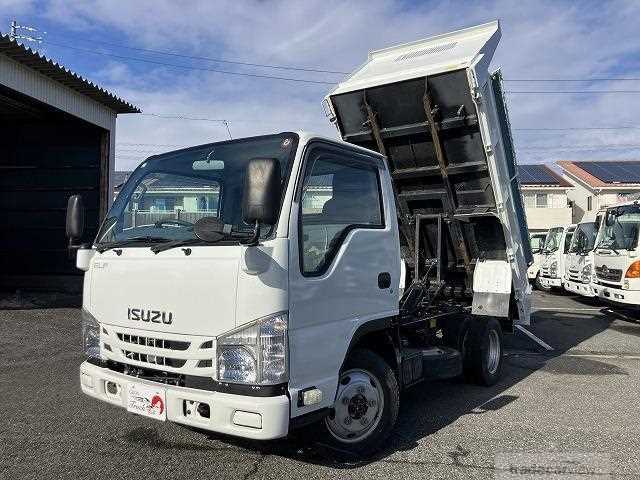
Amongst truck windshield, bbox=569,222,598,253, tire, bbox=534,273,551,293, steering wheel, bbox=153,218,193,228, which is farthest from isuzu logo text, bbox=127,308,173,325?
tire, bbox=534,273,551,293

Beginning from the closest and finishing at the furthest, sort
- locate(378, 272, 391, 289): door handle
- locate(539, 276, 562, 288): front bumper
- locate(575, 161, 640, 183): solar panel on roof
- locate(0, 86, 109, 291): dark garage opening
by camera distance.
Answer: locate(378, 272, 391, 289): door handle → locate(0, 86, 109, 291): dark garage opening → locate(539, 276, 562, 288): front bumper → locate(575, 161, 640, 183): solar panel on roof

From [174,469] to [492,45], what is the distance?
5.19 m

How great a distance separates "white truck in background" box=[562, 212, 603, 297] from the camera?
42.6ft

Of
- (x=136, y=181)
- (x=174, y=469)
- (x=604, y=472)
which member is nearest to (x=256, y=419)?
(x=174, y=469)

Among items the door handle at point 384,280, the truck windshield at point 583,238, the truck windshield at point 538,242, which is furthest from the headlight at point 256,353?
the truck windshield at point 538,242

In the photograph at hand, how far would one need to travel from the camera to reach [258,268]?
317cm

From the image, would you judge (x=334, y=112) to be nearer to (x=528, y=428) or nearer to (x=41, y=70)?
(x=528, y=428)

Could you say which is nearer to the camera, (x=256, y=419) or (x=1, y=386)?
(x=256, y=419)

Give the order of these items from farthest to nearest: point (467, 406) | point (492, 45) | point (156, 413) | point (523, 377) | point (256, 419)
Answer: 1. point (523, 377)
2. point (492, 45)
3. point (467, 406)
4. point (156, 413)
5. point (256, 419)

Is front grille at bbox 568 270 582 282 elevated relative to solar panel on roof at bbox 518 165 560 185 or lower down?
lower down

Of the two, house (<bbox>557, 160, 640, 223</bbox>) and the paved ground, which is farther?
house (<bbox>557, 160, 640, 223</bbox>)

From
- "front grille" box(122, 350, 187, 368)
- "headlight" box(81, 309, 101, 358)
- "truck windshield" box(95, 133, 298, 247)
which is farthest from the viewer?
"headlight" box(81, 309, 101, 358)

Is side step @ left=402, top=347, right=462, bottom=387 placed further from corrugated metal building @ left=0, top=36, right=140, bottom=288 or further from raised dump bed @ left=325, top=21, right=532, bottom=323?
corrugated metal building @ left=0, top=36, right=140, bottom=288

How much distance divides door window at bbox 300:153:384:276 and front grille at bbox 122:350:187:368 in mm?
977
